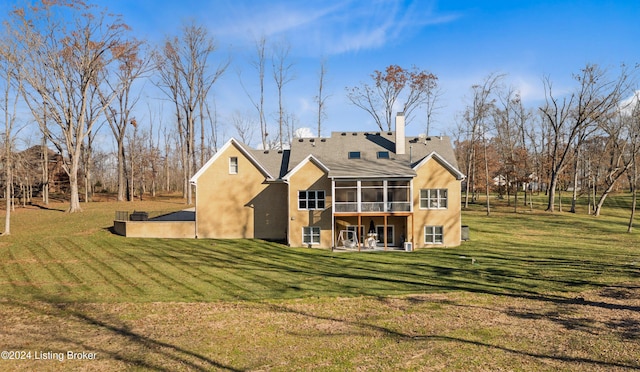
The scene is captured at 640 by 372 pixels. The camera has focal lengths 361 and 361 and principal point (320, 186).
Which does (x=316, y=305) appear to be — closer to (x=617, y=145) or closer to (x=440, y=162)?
(x=440, y=162)

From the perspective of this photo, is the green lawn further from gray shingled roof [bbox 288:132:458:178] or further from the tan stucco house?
gray shingled roof [bbox 288:132:458:178]

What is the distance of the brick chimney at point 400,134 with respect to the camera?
2694cm

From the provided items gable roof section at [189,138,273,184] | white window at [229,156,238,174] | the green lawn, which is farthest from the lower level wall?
white window at [229,156,238,174]

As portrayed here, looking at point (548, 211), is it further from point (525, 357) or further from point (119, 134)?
point (119, 134)

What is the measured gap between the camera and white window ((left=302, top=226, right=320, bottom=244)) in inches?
979

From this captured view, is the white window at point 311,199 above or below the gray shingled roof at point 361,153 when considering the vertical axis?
below

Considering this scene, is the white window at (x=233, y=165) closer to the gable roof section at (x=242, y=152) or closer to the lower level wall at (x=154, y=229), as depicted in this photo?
the gable roof section at (x=242, y=152)

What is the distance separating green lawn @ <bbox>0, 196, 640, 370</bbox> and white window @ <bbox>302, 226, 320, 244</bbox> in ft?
3.90

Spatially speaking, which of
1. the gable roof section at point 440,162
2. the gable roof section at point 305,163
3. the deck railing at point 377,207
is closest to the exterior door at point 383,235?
the deck railing at point 377,207

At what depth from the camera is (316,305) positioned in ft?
42.2

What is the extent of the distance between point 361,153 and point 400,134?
324 cm

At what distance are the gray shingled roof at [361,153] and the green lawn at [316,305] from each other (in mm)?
5917

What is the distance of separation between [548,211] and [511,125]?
19.9 metres

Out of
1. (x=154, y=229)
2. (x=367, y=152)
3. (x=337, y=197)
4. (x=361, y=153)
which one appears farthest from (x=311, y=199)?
(x=154, y=229)
